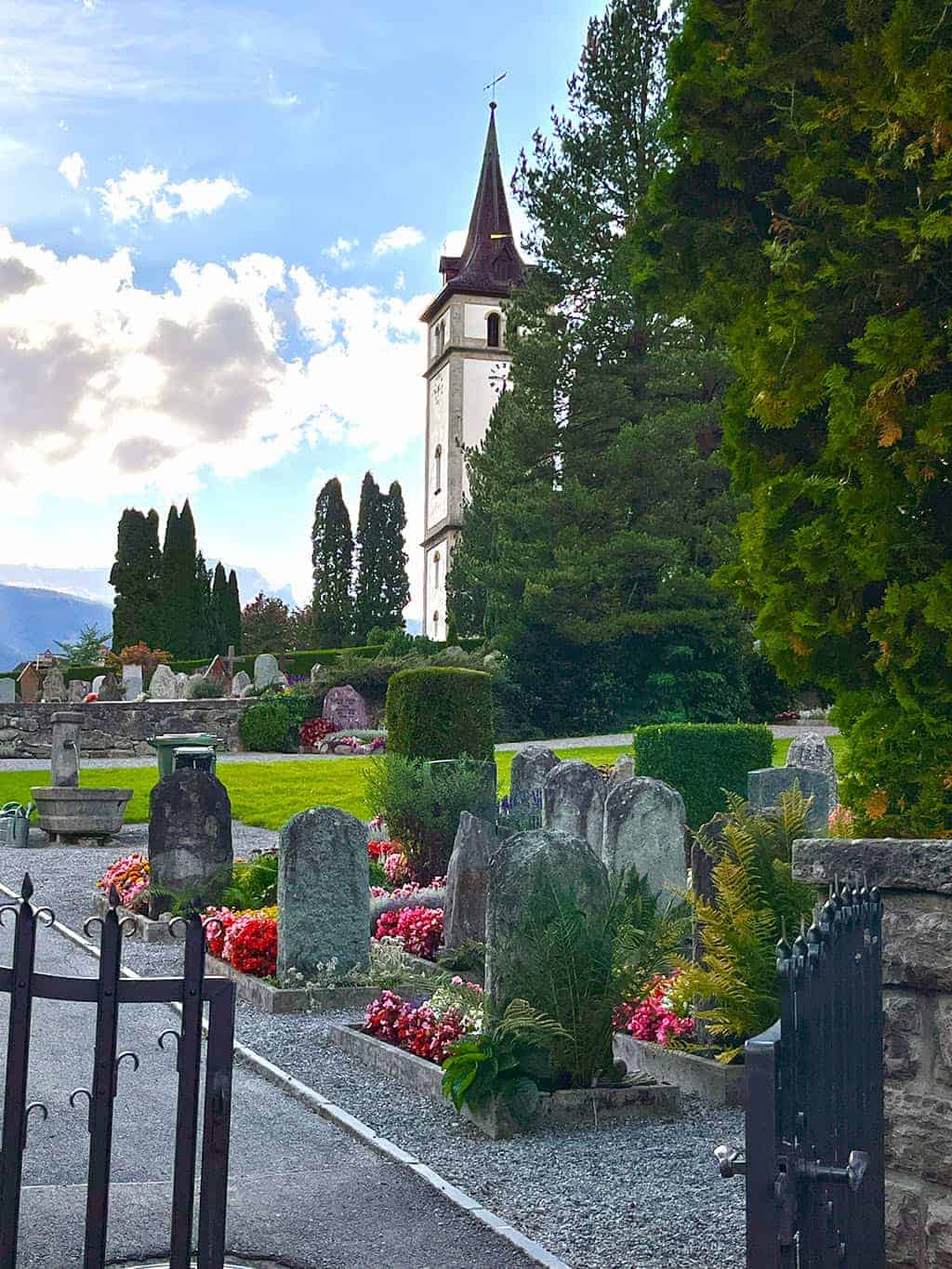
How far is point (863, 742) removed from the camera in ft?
12.8

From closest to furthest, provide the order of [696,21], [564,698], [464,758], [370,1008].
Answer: [696,21], [370,1008], [464,758], [564,698]

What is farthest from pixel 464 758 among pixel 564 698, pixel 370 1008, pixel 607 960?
pixel 564 698

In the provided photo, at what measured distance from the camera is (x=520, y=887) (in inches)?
249

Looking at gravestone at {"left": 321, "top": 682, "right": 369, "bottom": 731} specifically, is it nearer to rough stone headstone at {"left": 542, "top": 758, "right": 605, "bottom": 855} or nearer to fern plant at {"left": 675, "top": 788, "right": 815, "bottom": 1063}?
rough stone headstone at {"left": 542, "top": 758, "right": 605, "bottom": 855}

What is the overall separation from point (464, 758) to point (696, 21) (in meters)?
9.93

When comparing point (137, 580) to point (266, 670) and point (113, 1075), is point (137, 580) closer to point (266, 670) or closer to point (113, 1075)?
point (266, 670)

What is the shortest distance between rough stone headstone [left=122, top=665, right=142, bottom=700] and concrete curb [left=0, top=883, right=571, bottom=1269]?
32.6 meters

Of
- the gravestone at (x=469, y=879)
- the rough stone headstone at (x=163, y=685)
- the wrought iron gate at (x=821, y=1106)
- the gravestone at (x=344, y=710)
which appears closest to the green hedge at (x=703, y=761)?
the gravestone at (x=469, y=879)

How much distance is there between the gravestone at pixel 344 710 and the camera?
102 feet

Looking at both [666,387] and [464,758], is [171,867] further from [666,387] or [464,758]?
[666,387]

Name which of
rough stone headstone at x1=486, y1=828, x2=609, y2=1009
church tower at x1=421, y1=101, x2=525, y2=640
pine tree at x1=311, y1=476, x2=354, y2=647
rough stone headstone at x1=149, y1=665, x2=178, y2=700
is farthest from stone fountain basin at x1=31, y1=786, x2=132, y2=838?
pine tree at x1=311, y1=476, x2=354, y2=647

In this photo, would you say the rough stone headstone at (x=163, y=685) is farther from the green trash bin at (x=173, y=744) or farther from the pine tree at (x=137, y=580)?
the green trash bin at (x=173, y=744)

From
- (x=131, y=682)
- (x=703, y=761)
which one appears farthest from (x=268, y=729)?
(x=703, y=761)

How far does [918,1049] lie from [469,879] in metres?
5.91
